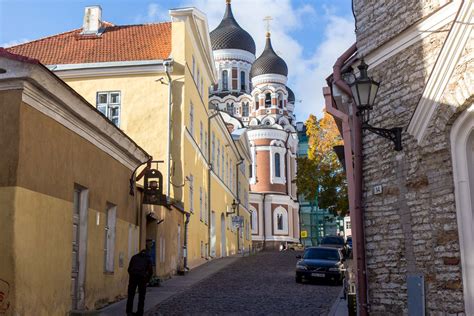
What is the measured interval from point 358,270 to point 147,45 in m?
16.7

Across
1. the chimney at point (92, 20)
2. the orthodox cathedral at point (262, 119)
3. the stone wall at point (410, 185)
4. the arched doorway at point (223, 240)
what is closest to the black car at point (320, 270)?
the stone wall at point (410, 185)

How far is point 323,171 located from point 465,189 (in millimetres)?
24843

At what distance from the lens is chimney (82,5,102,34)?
86.7 ft

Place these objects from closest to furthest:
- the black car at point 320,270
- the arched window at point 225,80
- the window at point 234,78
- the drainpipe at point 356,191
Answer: the drainpipe at point 356,191
the black car at point 320,270
the arched window at point 225,80
the window at point 234,78

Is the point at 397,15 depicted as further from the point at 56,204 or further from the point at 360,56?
the point at 56,204

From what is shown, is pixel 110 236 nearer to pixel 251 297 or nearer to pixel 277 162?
pixel 251 297

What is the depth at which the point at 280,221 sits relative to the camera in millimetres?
62062

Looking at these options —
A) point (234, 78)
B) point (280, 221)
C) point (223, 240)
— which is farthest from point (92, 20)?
point (234, 78)

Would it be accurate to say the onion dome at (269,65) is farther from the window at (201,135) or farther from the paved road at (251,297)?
the paved road at (251,297)

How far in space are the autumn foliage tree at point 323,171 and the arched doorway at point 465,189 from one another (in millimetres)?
22426

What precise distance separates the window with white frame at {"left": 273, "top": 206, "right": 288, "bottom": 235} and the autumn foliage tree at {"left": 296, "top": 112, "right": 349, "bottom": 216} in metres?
26.7

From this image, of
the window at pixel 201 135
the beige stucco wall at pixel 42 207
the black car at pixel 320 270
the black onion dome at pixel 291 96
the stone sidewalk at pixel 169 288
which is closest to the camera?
the beige stucco wall at pixel 42 207

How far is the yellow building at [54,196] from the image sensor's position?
9.34 meters

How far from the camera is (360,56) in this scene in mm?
11188
